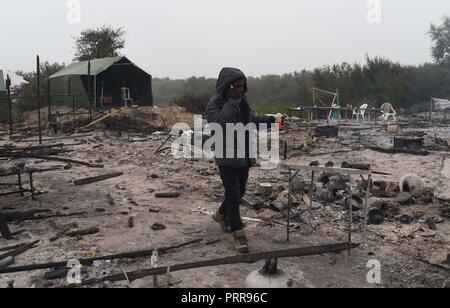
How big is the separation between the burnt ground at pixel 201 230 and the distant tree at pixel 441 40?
30058 mm

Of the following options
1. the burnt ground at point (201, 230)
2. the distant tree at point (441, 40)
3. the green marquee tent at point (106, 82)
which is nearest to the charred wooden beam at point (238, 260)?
the burnt ground at point (201, 230)

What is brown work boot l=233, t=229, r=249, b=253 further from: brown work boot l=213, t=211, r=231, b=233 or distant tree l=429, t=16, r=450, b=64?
distant tree l=429, t=16, r=450, b=64

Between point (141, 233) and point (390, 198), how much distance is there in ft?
13.0

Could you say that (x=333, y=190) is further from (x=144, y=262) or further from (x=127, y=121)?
(x=127, y=121)

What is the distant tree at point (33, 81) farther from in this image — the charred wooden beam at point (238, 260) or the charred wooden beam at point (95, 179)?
the charred wooden beam at point (238, 260)

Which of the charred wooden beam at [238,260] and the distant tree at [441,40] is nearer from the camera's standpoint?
the charred wooden beam at [238,260]

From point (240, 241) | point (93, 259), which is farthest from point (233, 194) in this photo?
point (93, 259)

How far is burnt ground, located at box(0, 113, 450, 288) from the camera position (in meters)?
3.80

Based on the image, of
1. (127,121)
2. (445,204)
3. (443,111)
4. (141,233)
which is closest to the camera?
(141,233)

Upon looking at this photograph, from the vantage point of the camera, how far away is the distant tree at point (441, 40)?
3525cm

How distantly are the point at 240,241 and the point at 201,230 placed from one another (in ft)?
2.84

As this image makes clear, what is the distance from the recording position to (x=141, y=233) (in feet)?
16.5
